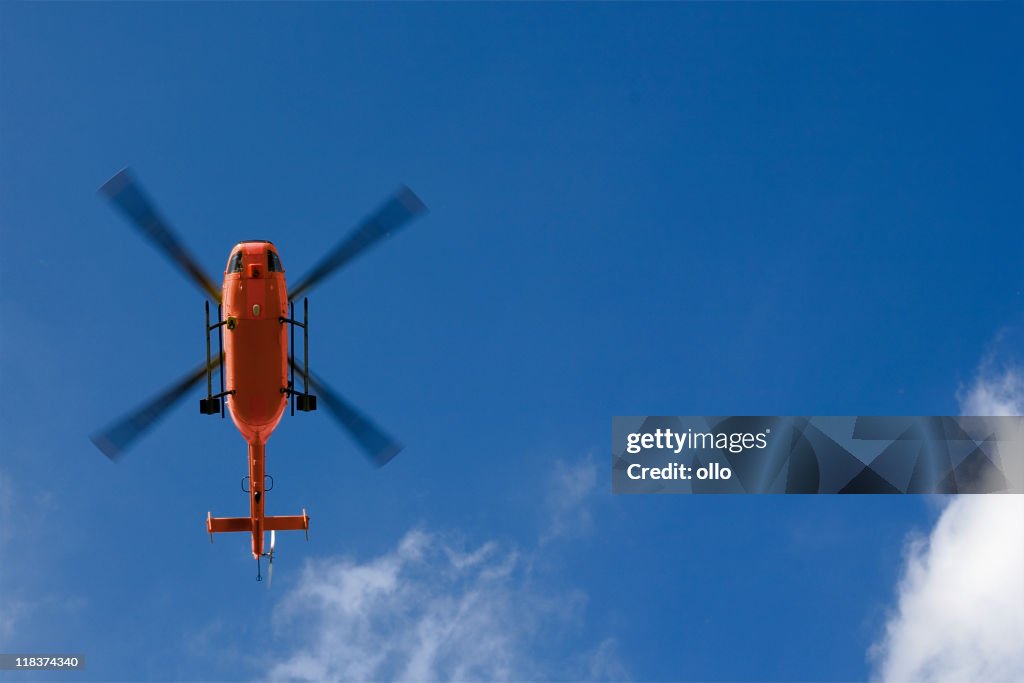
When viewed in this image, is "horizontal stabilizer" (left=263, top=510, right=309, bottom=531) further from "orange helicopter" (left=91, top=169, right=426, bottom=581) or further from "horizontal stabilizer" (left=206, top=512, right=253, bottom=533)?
"orange helicopter" (left=91, top=169, right=426, bottom=581)

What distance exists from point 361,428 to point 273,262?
5741mm

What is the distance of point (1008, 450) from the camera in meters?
42.8

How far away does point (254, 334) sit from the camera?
3506 cm

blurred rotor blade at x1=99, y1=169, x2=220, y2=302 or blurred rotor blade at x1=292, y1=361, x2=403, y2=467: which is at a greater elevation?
blurred rotor blade at x1=99, y1=169, x2=220, y2=302

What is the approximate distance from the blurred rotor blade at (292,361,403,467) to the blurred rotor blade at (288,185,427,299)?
10.7ft

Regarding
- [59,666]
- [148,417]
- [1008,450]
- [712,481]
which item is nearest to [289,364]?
[148,417]

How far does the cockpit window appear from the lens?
116ft

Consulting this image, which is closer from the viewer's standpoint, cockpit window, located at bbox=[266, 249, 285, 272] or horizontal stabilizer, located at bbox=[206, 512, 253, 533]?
cockpit window, located at bbox=[266, 249, 285, 272]

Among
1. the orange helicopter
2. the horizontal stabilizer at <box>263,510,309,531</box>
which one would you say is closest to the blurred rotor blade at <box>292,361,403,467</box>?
the orange helicopter

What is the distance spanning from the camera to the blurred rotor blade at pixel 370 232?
3581cm

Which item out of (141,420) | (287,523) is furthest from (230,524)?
(141,420)

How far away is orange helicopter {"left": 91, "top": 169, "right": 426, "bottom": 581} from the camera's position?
3506 cm

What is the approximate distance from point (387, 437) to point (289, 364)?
145 inches

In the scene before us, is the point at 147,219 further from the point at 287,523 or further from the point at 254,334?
the point at 287,523
